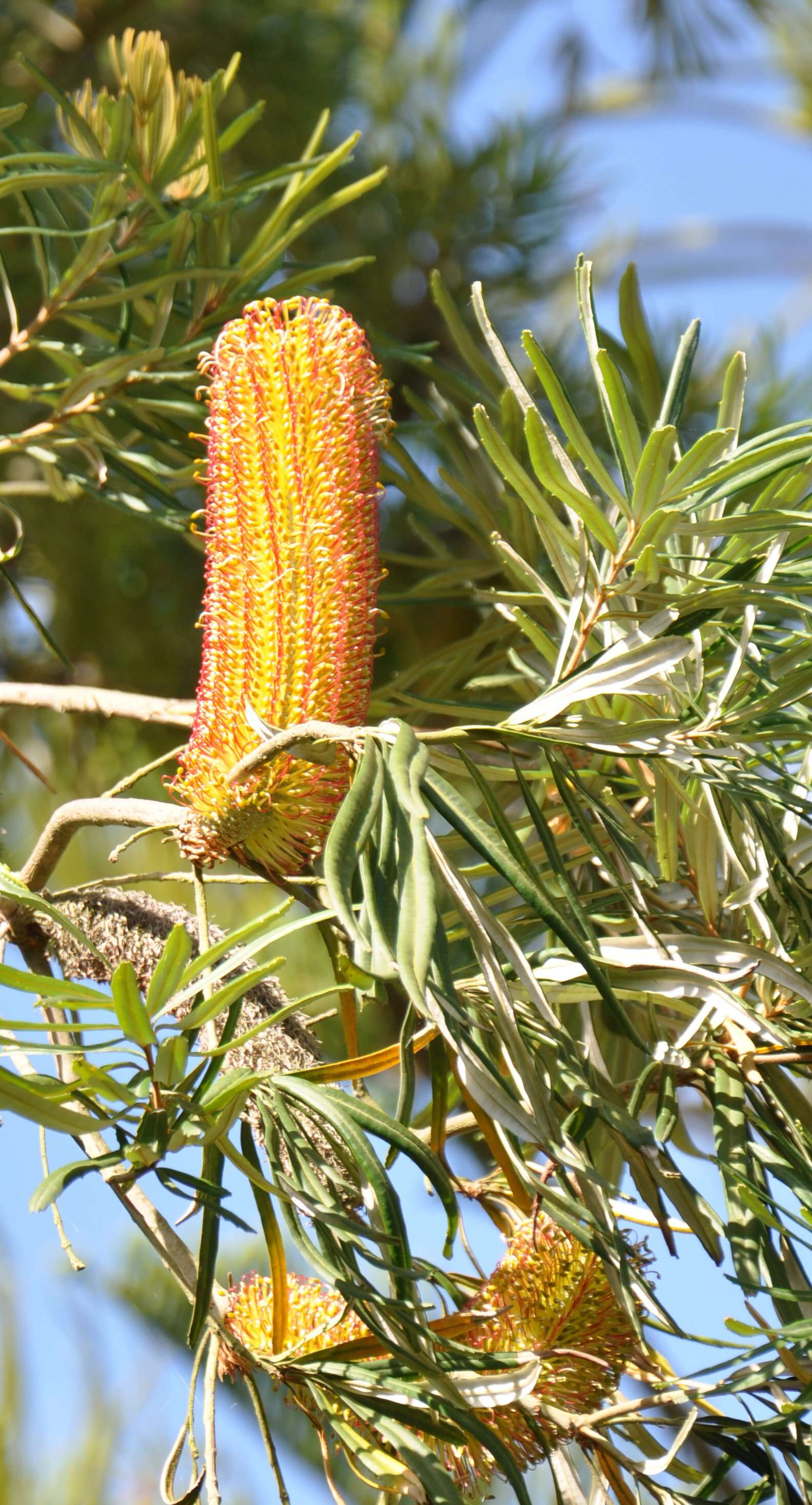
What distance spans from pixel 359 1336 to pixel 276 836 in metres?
0.15

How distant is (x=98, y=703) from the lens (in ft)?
Result: 1.60

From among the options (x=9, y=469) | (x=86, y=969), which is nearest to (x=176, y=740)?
(x=9, y=469)

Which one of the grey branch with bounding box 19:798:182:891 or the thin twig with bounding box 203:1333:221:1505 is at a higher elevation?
the grey branch with bounding box 19:798:182:891

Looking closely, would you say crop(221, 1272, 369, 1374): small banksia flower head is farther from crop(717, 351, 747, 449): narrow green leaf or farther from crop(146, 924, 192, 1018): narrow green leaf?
crop(717, 351, 747, 449): narrow green leaf

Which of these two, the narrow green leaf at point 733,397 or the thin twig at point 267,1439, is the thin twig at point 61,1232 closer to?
the thin twig at point 267,1439

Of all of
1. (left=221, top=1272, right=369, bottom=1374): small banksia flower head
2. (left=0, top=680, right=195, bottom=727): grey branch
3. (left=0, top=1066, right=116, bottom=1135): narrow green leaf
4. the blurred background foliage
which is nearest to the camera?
(left=0, top=1066, right=116, bottom=1135): narrow green leaf

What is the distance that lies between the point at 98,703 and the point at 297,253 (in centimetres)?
62

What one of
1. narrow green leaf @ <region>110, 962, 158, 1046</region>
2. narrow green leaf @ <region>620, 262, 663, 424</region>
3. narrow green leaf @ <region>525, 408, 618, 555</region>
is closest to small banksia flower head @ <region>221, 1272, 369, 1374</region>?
narrow green leaf @ <region>110, 962, 158, 1046</region>

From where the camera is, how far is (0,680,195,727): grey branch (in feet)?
1.58

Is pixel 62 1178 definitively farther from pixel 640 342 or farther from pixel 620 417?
pixel 640 342

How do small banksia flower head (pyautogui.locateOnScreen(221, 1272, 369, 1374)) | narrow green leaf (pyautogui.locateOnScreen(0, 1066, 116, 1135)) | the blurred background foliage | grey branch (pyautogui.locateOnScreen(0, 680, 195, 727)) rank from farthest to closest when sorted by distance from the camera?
the blurred background foliage, grey branch (pyautogui.locateOnScreen(0, 680, 195, 727)), small banksia flower head (pyautogui.locateOnScreen(221, 1272, 369, 1374)), narrow green leaf (pyautogui.locateOnScreen(0, 1066, 116, 1135))

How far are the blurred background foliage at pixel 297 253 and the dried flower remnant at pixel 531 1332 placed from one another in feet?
1.09

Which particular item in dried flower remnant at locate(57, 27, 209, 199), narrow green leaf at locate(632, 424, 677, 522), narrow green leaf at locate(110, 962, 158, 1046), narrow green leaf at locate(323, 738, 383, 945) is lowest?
narrow green leaf at locate(110, 962, 158, 1046)

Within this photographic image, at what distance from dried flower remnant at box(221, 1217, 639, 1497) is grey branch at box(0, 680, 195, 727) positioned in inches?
8.1
